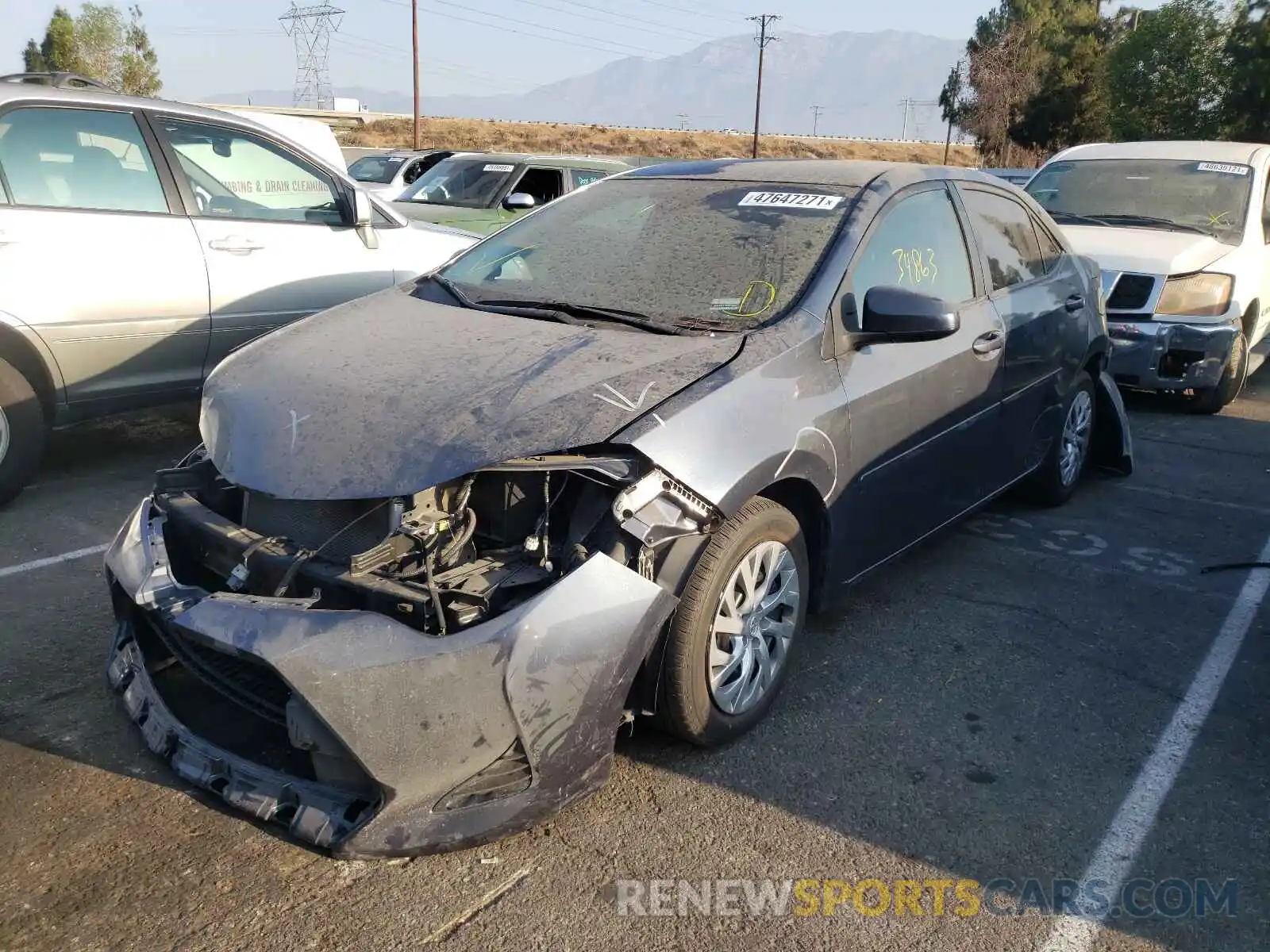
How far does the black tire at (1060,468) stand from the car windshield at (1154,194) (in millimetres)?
3410

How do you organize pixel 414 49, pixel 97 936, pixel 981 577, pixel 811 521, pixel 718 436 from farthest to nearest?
pixel 414 49, pixel 981 577, pixel 811 521, pixel 718 436, pixel 97 936

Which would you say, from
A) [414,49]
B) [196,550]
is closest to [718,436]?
[196,550]

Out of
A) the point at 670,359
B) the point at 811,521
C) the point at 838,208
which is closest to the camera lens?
the point at 670,359

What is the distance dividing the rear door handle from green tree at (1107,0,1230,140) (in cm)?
2922

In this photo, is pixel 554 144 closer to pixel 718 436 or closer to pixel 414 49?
pixel 414 49

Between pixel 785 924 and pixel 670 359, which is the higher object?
pixel 670 359

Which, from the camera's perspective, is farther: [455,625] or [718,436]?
[718,436]

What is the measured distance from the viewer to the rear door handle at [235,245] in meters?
5.65

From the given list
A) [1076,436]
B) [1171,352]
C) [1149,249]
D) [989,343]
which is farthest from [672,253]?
[1149,249]

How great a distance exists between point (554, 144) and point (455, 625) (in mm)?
60694

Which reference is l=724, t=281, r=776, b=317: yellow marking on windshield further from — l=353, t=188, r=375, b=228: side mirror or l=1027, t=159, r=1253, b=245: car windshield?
l=1027, t=159, r=1253, b=245: car windshield

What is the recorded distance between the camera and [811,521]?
356cm

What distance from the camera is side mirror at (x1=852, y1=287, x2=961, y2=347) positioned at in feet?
11.6

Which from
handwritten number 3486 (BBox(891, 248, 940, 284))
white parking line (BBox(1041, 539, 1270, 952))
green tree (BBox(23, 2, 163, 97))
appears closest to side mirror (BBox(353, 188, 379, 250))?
handwritten number 3486 (BBox(891, 248, 940, 284))
